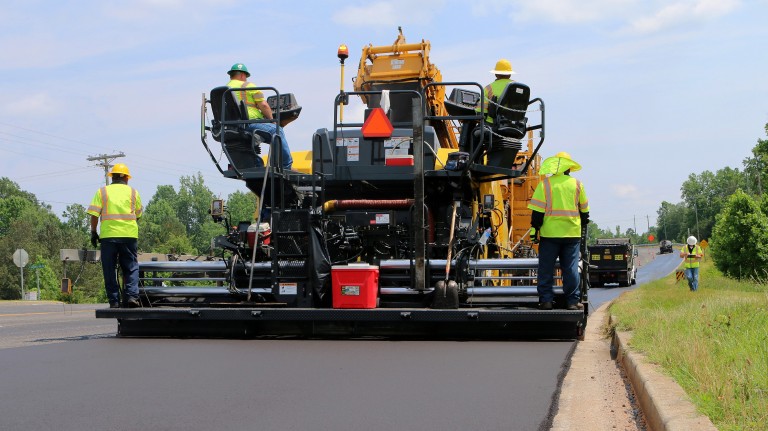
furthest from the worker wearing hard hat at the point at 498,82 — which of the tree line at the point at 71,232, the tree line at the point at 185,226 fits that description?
the tree line at the point at 71,232

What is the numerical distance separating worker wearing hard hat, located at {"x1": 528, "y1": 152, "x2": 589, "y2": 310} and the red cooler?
173 centimetres

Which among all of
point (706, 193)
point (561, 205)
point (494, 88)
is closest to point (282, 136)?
point (494, 88)

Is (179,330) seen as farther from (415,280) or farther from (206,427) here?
(206,427)

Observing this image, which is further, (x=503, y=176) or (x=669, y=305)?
(x=669, y=305)

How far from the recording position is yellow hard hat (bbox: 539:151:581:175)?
9758mm

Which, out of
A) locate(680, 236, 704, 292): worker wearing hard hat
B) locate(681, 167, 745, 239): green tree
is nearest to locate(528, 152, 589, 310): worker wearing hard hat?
locate(680, 236, 704, 292): worker wearing hard hat

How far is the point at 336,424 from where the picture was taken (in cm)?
492

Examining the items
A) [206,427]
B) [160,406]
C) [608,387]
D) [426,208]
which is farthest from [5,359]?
[608,387]

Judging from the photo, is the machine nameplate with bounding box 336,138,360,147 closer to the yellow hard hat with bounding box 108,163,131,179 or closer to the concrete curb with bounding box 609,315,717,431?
the yellow hard hat with bounding box 108,163,131,179

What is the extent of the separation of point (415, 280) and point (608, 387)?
310 centimetres

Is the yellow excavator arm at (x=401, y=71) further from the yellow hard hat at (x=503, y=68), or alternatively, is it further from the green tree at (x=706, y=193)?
the green tree at (x=706, y=193)

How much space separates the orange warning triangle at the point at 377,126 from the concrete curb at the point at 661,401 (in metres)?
3.96

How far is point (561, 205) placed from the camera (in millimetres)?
9641

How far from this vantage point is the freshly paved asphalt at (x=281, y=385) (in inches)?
198
